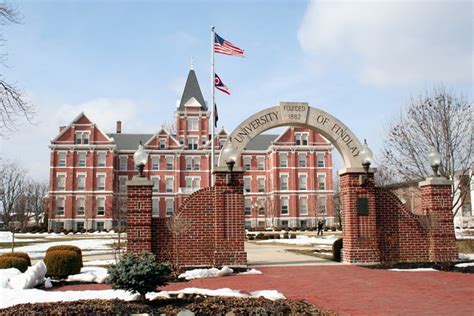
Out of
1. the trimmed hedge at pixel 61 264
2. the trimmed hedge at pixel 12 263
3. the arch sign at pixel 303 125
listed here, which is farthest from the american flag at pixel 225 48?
the trimmed hedge at pixel 12 263

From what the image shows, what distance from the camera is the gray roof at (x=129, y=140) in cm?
6925

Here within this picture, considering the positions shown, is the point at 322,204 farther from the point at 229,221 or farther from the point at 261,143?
the point at 229,221

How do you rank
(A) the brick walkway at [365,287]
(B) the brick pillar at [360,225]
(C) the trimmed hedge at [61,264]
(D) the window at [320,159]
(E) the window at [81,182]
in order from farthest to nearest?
(D) the window at [320,159]
(E) the window at [81,182]
(B) the brick pillar at [360,225]
(C) the trimmed hedge at [61,264]
(A) the brick walkway at [365,287]

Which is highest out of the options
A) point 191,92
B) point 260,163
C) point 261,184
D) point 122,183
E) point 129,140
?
point 191,92

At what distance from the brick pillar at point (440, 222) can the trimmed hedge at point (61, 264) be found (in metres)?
11.5

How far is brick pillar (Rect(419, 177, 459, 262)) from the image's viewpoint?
49.8 feet

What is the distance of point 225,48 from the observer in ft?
67.7

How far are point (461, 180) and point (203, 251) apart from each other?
56.9 feet

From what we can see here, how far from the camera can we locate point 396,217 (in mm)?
15367

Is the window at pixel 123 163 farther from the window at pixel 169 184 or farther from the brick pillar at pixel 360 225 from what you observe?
the brick pillar at pixel 360 225

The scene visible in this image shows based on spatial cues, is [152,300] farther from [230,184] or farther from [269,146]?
[269,146]

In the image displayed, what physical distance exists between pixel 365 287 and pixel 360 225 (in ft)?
15.9

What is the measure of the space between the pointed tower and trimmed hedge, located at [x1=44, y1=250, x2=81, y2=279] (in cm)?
5552

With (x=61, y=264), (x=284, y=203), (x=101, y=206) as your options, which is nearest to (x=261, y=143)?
(x=284, y=203)
